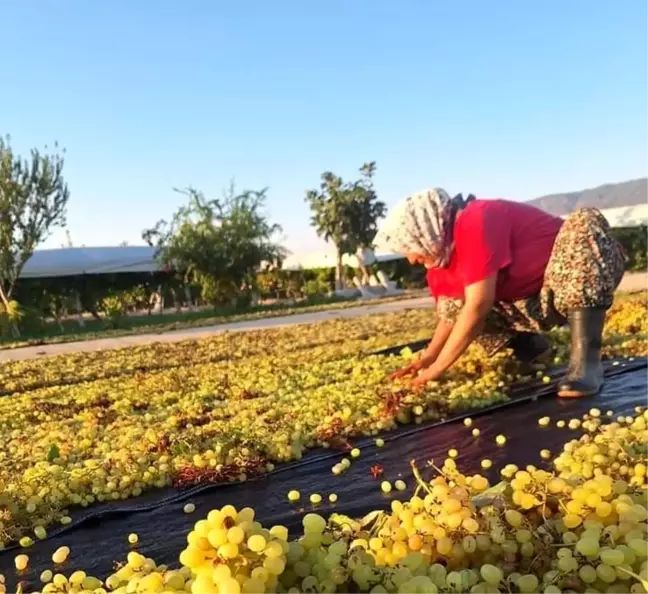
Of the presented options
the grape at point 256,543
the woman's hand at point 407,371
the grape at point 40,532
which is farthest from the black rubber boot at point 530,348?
the grape at point 256,543

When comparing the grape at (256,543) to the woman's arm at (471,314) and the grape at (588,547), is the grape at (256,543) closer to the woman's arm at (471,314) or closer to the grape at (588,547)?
the grape at (588,547)

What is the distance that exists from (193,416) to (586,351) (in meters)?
2.66

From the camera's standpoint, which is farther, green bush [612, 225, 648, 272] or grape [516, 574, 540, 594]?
green bush [612, 225, 648, 272]

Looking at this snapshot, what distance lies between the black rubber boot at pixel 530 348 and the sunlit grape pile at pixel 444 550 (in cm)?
410

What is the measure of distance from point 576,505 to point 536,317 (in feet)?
12.2

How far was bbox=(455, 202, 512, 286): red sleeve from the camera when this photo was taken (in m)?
4.48

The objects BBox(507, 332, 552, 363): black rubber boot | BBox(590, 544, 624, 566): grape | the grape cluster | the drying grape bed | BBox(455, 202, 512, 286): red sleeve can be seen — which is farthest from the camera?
BBox(507, 332, 552, 363): black rubber boot

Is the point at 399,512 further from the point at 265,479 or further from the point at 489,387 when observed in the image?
the point at 489,387

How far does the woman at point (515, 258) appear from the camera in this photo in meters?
4.52

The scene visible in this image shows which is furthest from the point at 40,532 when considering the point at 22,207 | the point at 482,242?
the point at 22,207

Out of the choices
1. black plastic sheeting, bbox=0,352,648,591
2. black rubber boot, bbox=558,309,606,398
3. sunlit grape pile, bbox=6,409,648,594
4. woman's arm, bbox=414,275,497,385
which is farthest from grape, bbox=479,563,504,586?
black rubber boot, bbox=558,309,606,398

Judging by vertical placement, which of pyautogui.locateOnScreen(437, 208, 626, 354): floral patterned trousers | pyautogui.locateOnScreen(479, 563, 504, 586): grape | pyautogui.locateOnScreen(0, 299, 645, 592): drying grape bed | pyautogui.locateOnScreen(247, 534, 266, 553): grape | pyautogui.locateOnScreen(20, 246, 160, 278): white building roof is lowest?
pyautogui.locateOnScreen(0, 299, 645, 592): drying grape bed

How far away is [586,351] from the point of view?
4570 millimetres

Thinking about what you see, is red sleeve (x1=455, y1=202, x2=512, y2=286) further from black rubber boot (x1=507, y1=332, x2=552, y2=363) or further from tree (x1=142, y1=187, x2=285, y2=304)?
tree (x1=142, y1=187, x2=285, y2=304)
